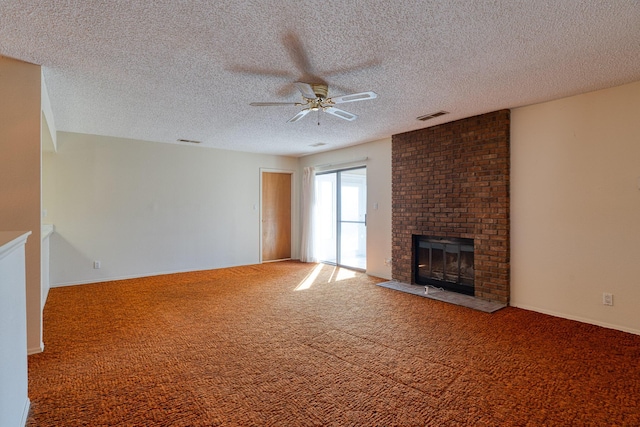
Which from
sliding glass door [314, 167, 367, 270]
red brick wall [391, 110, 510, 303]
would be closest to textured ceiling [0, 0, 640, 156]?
red brick wall [391, 110, 510, 303]

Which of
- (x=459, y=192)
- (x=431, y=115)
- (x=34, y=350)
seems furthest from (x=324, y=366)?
(x=431, y=115)

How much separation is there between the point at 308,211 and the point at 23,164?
509cm

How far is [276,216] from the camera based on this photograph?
7.59m

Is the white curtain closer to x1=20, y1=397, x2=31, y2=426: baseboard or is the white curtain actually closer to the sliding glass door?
the sliding glass door

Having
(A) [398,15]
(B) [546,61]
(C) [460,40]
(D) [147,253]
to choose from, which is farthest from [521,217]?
(D) [147,253]

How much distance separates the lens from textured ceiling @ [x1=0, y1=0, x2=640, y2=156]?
203 centimetres

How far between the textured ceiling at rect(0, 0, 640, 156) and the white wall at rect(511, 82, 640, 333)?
0.31 metres

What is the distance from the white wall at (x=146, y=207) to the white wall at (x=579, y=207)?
505 cm

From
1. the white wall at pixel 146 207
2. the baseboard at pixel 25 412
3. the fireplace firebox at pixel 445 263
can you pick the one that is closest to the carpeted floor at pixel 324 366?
the baseboard at pixel 25 412

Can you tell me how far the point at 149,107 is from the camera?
3941 mm

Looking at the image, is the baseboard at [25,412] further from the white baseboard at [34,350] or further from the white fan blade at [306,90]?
the white fan blade at [306,90]

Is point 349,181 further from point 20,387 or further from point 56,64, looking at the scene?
point 20,387

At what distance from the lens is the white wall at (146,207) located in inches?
202

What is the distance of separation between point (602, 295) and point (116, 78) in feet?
17.4
